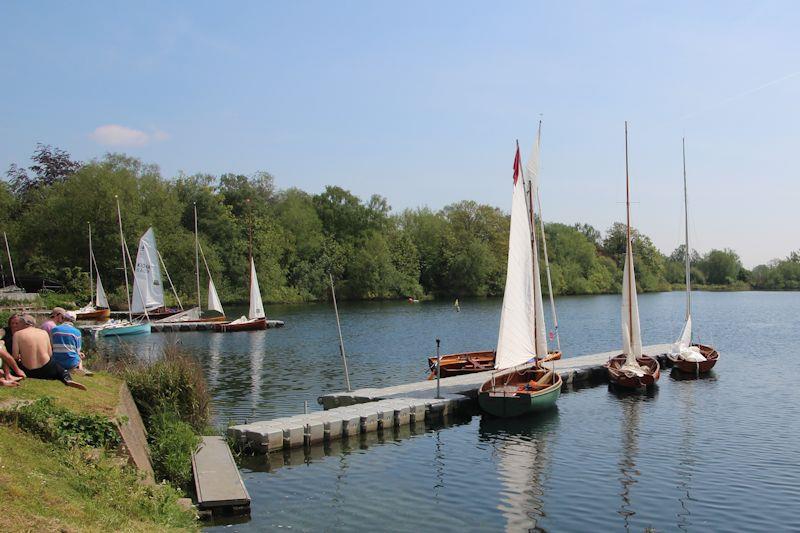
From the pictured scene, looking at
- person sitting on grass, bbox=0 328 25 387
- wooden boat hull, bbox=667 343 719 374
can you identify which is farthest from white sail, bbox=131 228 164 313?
person sitting on grass, bbox=0 328 25 387

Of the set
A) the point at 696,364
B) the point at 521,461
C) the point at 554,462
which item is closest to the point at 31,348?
the point at 521,461

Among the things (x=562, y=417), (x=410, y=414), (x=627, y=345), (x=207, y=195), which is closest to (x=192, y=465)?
(x=410, y=414)

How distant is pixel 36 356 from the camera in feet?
44.6

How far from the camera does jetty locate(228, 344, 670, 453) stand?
18281mm

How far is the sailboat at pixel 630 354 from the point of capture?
28703 millimetres

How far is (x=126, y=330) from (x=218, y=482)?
41764 mm

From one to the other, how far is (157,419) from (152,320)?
44.9m

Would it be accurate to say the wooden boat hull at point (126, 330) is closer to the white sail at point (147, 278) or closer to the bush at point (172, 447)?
the white sail at point (147, 278)

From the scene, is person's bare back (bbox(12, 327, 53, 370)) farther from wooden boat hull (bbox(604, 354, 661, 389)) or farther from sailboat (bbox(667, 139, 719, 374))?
sailboat (bbox(667, 139, 719, 374))

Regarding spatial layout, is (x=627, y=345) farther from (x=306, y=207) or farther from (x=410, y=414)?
(x=306, y=207)

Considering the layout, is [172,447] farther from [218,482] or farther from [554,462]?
[554,462]

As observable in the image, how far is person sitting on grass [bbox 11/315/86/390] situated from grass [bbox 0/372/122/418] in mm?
158

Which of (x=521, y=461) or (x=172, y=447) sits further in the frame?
(x=521, y=461)

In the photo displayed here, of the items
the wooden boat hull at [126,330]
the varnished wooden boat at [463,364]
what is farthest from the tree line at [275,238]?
the varnished wooden boat at [463,364]
